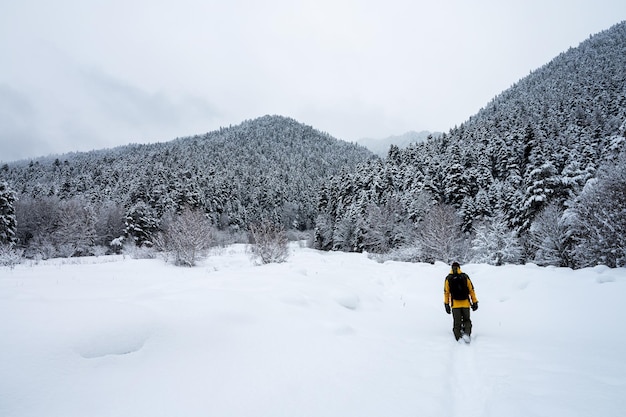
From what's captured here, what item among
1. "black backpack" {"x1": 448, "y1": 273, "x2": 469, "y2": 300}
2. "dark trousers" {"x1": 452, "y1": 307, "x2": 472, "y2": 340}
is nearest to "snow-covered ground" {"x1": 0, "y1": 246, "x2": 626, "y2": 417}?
"dark trousers" {"x1": 452, "y1": 307, "x2": 472, "y2": 340}

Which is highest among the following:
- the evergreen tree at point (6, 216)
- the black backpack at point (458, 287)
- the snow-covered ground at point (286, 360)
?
the evergreen tree at point (6, 216)

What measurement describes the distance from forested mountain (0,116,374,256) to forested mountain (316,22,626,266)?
20094mm

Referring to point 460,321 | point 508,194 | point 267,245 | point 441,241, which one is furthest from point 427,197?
point 460,321

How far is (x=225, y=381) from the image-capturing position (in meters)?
4.09

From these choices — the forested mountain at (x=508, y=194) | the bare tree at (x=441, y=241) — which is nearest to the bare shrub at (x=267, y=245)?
the bare tree at (x=441, y=241)

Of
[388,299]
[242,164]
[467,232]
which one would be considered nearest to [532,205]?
[467,232]

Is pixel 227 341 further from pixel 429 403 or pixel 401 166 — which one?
pixel 401 166

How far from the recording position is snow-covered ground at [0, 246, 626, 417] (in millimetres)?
3482

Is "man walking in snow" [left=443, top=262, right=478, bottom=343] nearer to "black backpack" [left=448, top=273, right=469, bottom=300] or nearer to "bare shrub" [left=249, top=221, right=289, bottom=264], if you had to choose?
"black backpack" [left=448, top=273, right=469, bottom=300]

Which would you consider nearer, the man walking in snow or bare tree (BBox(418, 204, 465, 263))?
the man walking in snow

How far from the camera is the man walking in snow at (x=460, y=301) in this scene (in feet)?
22.0

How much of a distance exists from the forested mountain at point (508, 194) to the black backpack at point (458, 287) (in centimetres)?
1227

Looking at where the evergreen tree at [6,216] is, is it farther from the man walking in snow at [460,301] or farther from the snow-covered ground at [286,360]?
the man walking in snow at [460,301]

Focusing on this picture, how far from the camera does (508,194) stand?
121 ft
